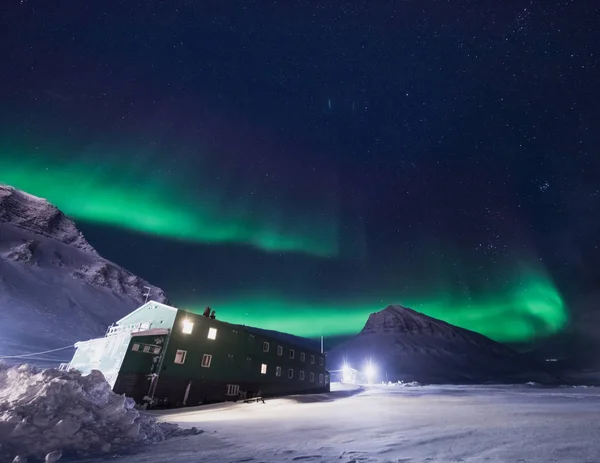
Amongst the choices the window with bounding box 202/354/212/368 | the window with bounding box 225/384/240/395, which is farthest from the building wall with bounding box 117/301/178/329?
the window with bounding box 225/384/240/395

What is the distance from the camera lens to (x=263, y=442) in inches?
429

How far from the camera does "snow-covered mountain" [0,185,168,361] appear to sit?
88506 millimetres

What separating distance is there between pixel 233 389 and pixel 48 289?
136456 millimetres

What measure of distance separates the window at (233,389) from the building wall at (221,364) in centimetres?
18

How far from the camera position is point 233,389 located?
1342 inches

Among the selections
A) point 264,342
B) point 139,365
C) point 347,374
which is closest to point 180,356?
point 139,365

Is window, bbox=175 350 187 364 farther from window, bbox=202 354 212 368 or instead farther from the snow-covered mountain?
the snow-covered mountain

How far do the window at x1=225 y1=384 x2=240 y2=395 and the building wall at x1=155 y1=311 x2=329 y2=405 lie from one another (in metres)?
0.18

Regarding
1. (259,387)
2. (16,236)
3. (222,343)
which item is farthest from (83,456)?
(16,236)

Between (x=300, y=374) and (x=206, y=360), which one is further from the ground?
(x=300, y=374)

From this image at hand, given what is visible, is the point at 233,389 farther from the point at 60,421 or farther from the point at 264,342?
the point at 60,421

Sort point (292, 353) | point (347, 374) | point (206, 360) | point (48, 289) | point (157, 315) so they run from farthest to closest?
1. point (48, 289)
2. point (347, 374)
3. point (292, 353)
4. point (157, 315)
5. point (206, 360)

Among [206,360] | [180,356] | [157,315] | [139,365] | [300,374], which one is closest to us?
[139,365]

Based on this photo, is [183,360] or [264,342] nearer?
[183,360]
